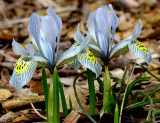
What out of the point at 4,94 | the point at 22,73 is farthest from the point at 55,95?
the point at 4,94

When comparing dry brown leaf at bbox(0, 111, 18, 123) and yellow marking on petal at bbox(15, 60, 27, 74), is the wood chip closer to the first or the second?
yellow marking on petal at bbox(15, 60, 27, 74)

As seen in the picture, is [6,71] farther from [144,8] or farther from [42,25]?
[144,8]

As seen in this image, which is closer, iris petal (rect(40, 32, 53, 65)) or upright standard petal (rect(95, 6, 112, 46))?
iris petal (rect(40, 32, 53, 65))

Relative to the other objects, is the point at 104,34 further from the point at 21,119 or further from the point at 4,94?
the point at 4,94

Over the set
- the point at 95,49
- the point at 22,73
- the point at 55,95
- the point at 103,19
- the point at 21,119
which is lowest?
the point at 21,119

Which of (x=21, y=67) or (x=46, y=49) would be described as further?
(x=46, y=49)

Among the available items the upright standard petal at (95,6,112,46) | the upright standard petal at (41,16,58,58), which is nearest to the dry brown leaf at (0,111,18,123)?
the upright standard petal at (41,16,58,58)

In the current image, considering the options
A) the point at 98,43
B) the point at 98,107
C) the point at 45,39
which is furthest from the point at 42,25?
the point at 98,107
